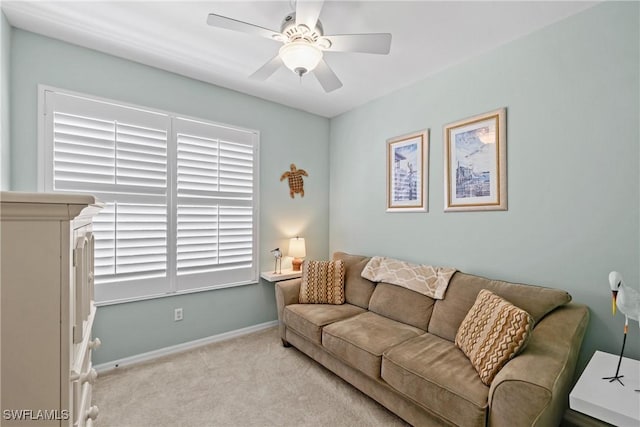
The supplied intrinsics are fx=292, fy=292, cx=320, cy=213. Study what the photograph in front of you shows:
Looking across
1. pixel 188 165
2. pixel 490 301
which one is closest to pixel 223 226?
pixel 188 165

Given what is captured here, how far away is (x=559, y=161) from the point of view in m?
2.08

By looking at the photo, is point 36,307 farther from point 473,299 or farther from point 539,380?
point 473,299

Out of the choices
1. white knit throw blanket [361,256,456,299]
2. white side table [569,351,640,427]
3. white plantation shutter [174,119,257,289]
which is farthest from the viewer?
white plantation shutter [174,119,257,289]

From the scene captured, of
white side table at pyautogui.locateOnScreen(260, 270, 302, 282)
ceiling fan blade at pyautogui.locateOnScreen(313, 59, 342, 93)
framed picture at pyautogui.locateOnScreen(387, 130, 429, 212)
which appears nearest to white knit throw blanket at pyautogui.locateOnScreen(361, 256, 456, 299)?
framed picture at pyautogui.locateOnScreen(387, 130, 429, 212)

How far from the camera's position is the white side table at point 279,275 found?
3266 mm

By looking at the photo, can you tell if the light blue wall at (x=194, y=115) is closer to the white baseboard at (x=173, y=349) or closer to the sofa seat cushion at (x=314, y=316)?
the white baseboard at (x=173, y=349)

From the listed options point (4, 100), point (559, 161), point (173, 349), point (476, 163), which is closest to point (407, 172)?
point (476, 163)

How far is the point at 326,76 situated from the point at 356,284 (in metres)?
1.99

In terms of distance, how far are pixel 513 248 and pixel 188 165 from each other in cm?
299

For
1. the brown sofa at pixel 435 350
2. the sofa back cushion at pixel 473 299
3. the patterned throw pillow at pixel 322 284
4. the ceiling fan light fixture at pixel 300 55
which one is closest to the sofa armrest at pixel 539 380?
the brown sofa at pixel 435 350

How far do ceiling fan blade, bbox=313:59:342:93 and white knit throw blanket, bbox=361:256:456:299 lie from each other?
1.73 metres

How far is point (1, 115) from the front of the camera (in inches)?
76.3

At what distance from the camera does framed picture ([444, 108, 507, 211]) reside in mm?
2361

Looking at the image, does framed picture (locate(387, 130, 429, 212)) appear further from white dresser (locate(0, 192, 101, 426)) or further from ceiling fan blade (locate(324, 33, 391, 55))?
white dresser (locate(0, 192, 101, 426))
